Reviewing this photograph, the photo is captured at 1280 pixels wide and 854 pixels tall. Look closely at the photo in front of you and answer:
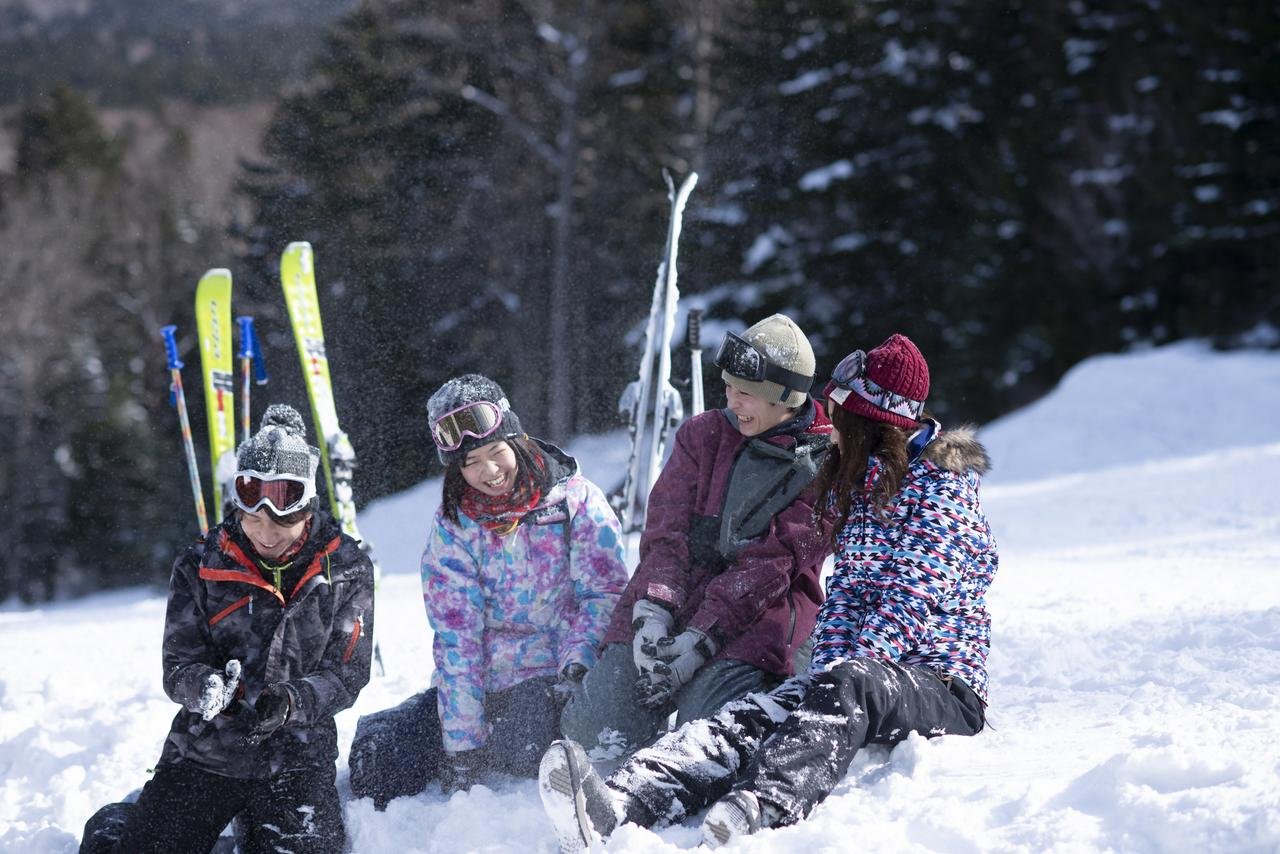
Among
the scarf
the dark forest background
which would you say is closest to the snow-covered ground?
the scarf

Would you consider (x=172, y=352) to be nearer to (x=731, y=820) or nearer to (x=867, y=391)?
(x=867, y=391)

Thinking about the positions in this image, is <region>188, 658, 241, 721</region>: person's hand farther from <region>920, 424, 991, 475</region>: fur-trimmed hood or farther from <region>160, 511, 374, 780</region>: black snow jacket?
<region>920, 424, 991, 475</region>: fur-trimmed hood

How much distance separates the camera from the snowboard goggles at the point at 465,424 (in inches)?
130

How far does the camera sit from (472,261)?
1897 centimetres

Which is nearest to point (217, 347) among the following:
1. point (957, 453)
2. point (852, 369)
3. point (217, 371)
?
point (217, 371)

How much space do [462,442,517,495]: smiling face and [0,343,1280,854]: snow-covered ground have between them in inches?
31.8

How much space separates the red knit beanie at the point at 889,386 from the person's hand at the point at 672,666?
2.42 ft

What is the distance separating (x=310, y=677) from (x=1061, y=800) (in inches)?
70.0

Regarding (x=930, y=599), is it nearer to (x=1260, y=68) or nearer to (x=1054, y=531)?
(x=1054, y=531)

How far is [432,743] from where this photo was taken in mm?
3432

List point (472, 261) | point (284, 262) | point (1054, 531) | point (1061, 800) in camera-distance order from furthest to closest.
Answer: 1. point (472, 261)
2. point (1054, 531)
3. point (284, 262)
4. point (1061, 800)

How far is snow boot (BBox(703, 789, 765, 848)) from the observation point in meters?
2.45

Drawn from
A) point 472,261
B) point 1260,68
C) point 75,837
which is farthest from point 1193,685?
point 472,261

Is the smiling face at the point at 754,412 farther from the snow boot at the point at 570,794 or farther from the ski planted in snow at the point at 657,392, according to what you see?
the ski planted in snow at the point at 657,392
